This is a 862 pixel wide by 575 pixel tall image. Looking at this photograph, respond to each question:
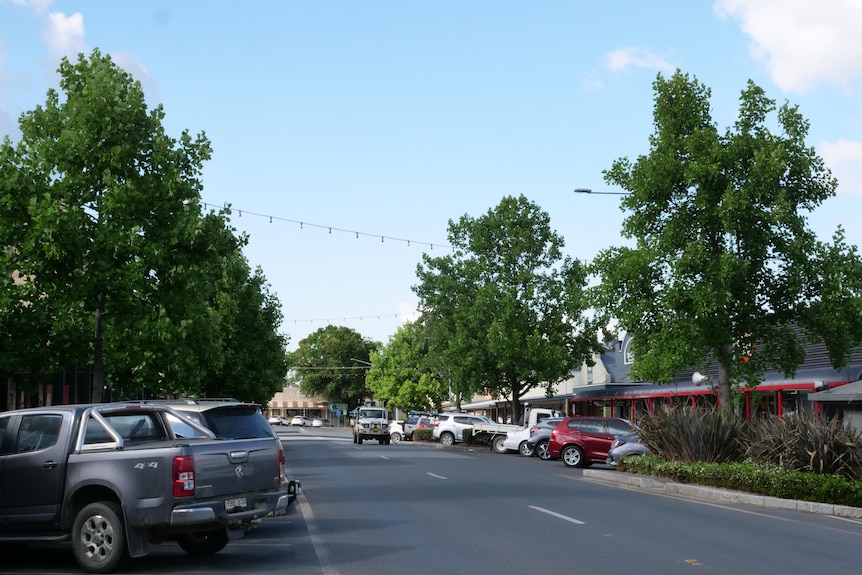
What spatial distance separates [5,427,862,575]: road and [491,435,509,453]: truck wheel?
25185 mm

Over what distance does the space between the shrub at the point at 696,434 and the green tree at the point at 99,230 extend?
11.2 meters

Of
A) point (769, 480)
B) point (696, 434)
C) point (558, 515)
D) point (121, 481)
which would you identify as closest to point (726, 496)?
point (769, 480)

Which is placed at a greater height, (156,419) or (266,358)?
(266,358)

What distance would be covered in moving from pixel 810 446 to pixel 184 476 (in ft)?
44.9

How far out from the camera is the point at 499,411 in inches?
3319

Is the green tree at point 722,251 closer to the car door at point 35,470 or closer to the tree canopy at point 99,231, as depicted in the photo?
the tree canopy at point 99,231

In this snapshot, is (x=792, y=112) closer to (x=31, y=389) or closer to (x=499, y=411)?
(x=31, y=389)

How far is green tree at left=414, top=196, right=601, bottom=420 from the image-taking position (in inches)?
1977

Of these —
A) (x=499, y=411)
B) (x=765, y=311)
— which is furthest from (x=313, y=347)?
(x=765, y=311)

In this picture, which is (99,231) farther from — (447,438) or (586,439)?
(447,438)

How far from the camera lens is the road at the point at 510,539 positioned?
10.3 m

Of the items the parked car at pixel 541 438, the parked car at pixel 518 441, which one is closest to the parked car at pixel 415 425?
the parked car at pixel 518 441

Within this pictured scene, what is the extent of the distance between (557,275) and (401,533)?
40.3m

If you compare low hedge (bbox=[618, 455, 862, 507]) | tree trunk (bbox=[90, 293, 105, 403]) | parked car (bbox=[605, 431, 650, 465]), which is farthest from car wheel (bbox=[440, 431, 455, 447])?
tree trunk (bbox=[90, 293, 105, 403])
